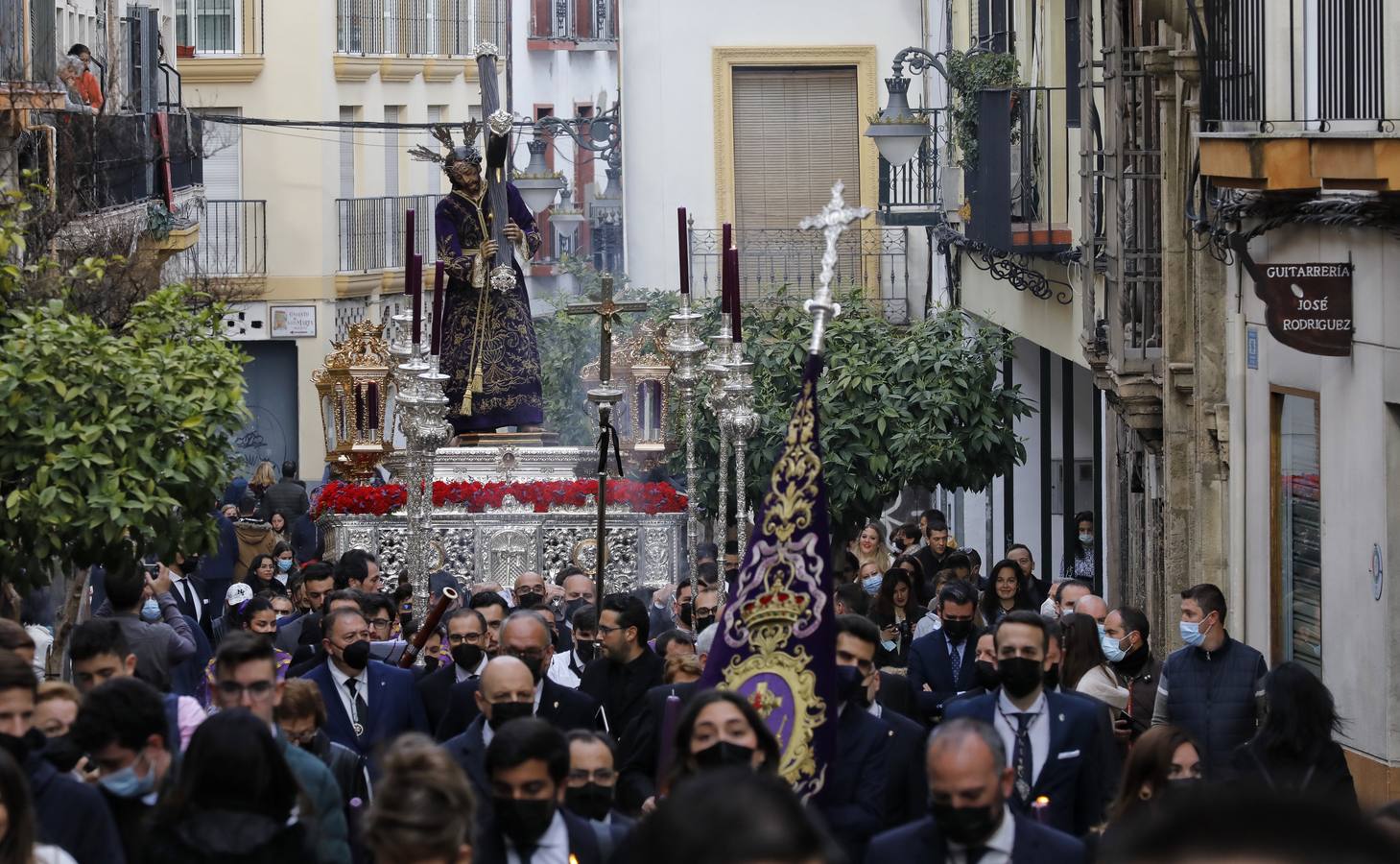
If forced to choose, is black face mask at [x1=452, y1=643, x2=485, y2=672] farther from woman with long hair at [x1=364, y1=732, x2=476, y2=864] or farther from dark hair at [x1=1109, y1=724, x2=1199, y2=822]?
woman with long hair at [x1=364, y1=732, x2=476, y2=864]

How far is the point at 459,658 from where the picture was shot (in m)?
9.54

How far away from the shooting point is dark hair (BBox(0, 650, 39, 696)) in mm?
6254

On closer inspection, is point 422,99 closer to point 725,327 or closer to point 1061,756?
point 725,327

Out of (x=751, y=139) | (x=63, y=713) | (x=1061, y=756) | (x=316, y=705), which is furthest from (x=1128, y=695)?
(x=751, y=139)

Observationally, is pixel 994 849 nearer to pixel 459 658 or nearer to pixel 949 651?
pixel 459 658

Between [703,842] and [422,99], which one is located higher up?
[422,99]

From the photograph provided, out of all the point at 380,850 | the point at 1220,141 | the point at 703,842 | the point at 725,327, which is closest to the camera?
the point at 703,842

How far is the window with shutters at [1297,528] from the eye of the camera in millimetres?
13328

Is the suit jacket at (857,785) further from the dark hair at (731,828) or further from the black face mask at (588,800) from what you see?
the dark hair at (731,828)

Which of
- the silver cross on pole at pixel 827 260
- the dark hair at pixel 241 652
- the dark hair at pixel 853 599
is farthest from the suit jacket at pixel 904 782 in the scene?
the dark hair at pixel 853 599

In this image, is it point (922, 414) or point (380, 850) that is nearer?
point (380, 850)

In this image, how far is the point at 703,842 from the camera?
257 cm

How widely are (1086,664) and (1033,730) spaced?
2.61 metres

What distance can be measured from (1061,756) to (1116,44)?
1009cm
